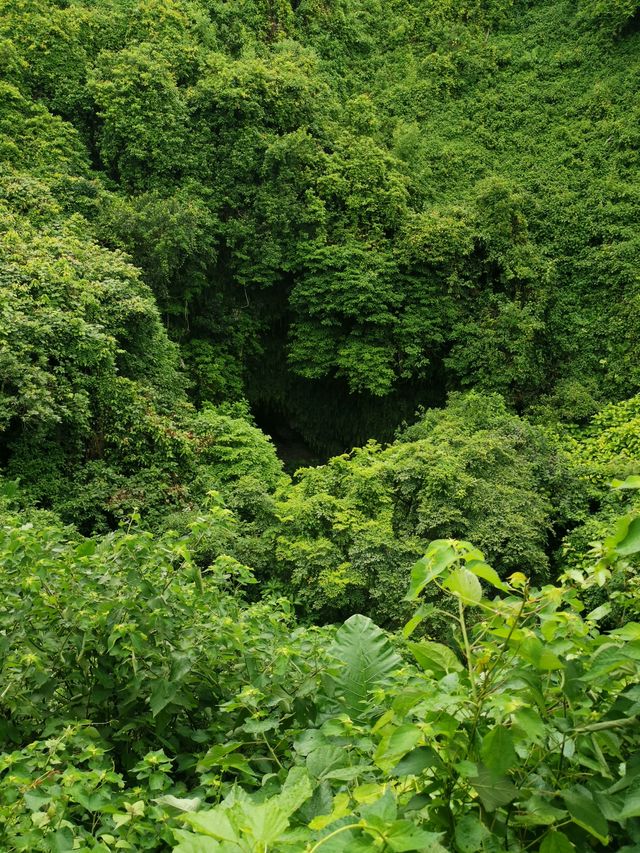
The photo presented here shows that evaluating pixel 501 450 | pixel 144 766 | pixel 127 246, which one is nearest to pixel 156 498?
pixel 501 450

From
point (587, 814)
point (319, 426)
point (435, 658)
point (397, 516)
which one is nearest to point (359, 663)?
point (435, 658)

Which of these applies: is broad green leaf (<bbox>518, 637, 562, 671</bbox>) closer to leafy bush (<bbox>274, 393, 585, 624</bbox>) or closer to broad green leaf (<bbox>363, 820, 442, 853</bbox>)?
broad green leaf (<bbox>363, 820, 442, 853</bbox>)

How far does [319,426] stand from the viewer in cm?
1361

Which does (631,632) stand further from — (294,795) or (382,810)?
(294,795)

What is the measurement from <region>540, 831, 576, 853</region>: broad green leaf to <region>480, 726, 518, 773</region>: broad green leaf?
10cm

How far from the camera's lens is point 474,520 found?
22.2 feet

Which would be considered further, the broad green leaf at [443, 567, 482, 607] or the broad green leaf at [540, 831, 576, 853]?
the broad green leaf at [443, 567, 482, 607]

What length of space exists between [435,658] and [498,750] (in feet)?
0.78

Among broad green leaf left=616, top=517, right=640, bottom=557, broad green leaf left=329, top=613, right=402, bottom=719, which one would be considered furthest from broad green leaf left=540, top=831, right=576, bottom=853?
broad green leaf left=329, top=613, right=402, bottom=719

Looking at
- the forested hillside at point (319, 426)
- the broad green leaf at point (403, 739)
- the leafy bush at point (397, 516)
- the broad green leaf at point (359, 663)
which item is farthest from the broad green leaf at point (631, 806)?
the leafy bush at point (397, 516)

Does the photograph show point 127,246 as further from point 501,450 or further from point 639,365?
point 639,365

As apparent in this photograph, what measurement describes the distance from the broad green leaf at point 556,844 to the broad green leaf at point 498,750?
0.10 m

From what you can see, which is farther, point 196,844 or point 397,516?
point 397,516

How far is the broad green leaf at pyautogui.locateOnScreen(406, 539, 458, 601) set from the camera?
95cm
